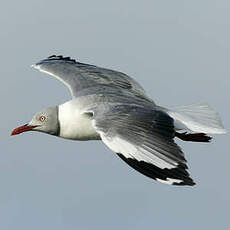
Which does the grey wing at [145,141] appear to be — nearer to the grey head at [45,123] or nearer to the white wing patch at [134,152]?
the white wing patch at [134,152]

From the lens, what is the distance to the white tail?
31.0 ft

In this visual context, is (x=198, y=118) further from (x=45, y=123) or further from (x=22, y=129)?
(x=22, y=129)

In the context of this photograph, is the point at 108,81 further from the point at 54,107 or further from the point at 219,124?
the point at 219,124

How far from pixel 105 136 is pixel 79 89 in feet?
9.00

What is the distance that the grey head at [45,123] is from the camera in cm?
969

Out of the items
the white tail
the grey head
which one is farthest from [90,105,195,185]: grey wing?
the grey head

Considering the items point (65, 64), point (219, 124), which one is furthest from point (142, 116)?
point (65, 64)

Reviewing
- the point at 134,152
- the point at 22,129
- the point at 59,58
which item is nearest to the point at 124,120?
the point at 134,152

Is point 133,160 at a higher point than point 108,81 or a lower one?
lower

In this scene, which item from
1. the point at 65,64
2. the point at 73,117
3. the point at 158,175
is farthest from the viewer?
the point at 65,64

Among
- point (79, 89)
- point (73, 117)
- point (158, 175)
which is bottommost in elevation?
point (158, 175)

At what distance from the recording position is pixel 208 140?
35.0 ft

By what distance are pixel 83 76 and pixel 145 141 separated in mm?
3491

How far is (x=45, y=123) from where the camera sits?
9.73 meters
